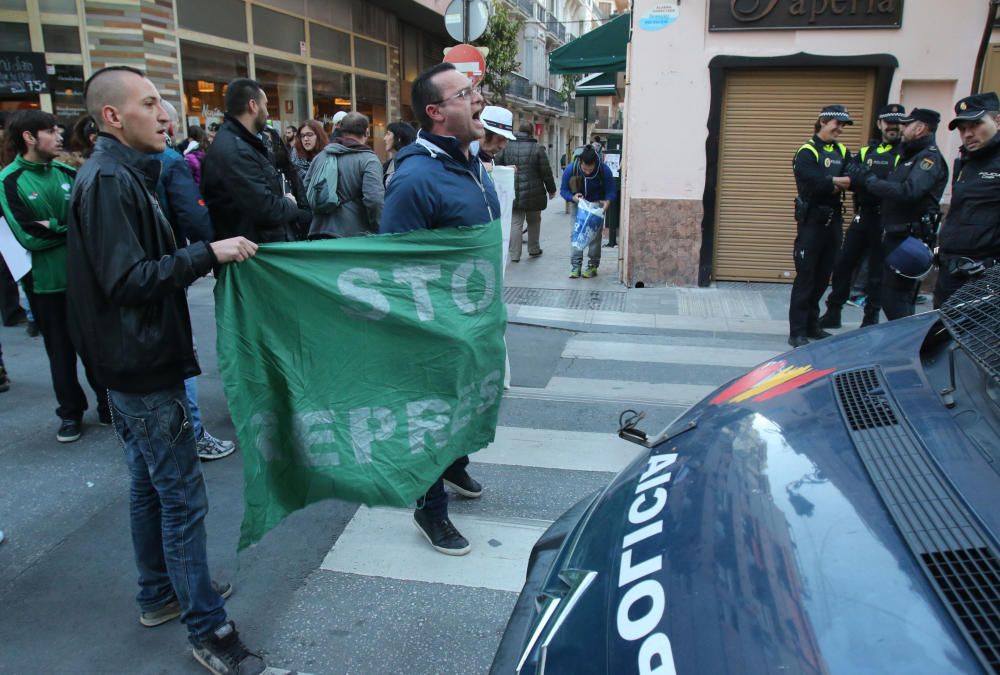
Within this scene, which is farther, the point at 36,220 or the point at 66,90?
the point at 66,90

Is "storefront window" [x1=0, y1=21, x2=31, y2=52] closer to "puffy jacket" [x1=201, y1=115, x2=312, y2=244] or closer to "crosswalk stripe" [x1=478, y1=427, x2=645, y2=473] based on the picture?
"puffy jacket" [x1=201, y1=115, x2=312, y2=244]

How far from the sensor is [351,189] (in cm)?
579

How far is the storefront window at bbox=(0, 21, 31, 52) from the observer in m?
10.6

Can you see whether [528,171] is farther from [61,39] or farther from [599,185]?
[61,39]

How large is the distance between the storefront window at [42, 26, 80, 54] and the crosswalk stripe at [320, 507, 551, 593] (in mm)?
10230

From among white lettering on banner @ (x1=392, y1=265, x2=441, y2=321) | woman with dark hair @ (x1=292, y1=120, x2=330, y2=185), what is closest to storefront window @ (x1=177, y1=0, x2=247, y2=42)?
woman with dark hair @ (x1=292, y1=120, x2=330, y2=185)

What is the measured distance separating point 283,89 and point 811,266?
1208 centimetres

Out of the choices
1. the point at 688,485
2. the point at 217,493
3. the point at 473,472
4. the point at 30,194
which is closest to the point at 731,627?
the point at 688,485

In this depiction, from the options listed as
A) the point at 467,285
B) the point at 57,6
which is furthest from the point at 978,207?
the point at 57,6

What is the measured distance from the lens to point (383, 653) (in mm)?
2801

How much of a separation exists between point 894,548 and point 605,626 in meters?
0.53

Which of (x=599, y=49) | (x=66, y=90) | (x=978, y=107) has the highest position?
(x=599, y=49)

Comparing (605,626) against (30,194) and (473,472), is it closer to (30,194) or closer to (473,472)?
(473,472)

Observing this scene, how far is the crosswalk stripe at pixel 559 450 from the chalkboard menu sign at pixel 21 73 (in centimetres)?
952
